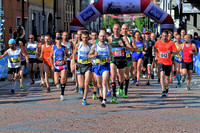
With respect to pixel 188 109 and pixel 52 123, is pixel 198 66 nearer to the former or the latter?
pixel 188 109

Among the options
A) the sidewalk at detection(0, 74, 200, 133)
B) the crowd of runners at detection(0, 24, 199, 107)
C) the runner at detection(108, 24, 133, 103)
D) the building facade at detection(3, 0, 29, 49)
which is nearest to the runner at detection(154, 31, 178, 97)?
the crowd of runners at detection(0, 24, 199, 107)

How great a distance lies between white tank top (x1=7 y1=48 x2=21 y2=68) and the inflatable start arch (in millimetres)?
12715

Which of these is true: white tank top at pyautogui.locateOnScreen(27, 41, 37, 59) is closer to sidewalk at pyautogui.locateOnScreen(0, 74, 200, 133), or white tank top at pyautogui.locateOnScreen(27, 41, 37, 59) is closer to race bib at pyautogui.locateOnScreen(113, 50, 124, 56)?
sidewalk at pyautogui.locateOnScreen(0, 74, 200, 133)

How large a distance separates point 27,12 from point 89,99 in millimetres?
25647

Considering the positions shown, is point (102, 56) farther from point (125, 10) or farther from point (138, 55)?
point (125, 10)

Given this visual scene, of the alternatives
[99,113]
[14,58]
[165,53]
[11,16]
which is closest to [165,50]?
[165,53]

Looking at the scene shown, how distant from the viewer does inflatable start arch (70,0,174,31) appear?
26.8 meters

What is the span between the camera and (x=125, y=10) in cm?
2709

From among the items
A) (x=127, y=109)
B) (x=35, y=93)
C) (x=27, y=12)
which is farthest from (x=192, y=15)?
(x=127, y=109)

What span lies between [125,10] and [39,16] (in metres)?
Result: 17.0

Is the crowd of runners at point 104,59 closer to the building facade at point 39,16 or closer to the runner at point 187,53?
the runner at point 187,53

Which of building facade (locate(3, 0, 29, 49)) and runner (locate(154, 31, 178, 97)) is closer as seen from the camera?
runner (locate(154, 31, 178, 97))

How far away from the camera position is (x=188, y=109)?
35.5 ft

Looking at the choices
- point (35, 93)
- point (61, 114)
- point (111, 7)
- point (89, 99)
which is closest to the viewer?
point (61, 114)
